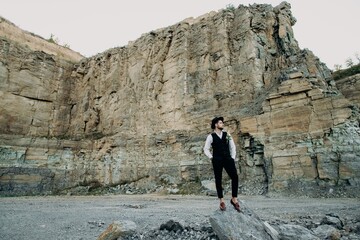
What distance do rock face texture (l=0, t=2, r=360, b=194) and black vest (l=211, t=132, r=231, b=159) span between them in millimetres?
11614

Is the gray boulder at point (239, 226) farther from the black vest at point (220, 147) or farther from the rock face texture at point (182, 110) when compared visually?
the rock face texture at point (182, 110)

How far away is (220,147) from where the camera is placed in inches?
213

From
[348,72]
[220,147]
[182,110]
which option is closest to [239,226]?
[220,147]

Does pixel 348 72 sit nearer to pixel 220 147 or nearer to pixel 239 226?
pixel 220 147

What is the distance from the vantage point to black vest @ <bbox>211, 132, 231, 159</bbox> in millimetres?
5414

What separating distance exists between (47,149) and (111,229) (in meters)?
24.3

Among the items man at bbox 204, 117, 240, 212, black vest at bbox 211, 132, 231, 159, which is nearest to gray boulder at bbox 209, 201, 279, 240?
man at bbox 204, 117, 240, 212

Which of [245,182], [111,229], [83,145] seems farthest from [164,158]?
[111,229]

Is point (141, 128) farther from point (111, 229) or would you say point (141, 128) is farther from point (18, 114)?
point (111, 229)

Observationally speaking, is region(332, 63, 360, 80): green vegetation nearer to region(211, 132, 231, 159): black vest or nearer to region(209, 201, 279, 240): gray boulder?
region(211, 132, 231, 159): black vest

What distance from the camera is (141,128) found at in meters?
25.5

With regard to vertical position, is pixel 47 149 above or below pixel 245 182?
above

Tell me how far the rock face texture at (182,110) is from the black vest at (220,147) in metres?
11.6

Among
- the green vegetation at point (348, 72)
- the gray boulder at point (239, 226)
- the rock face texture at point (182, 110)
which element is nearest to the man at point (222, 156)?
the gray boulder at point (239, 226)
